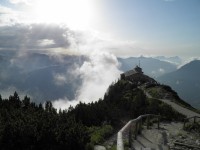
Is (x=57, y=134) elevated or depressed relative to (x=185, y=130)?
elevated

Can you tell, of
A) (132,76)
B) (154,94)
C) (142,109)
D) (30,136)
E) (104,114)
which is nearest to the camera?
(30,136)

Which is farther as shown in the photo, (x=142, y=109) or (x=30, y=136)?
(x=142, y=109)

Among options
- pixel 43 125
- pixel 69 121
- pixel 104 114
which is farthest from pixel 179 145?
pixel 104 114

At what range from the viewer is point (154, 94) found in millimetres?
76500

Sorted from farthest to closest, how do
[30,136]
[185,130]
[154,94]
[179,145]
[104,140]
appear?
[154,94] < [185,130] < [104,140] < [179,145] < [30,136]

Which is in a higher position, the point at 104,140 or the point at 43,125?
the point at 43,125

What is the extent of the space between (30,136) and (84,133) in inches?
116

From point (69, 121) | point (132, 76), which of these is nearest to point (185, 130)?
point (69, 121)

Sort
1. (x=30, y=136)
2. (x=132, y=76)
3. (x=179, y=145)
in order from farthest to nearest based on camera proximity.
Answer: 1. (x=132, y=76)
2. (x=179, y=145)
3. (x=30, y=136)

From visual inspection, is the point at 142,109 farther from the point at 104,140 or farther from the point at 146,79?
the point at 146,79

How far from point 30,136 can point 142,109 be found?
1327 inches

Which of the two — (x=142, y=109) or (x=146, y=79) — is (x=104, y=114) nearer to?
(x=142, y=109)

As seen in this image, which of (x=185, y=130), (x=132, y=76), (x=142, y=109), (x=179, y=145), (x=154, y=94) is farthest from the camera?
(x=132, y=76)

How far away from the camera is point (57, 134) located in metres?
17.0
